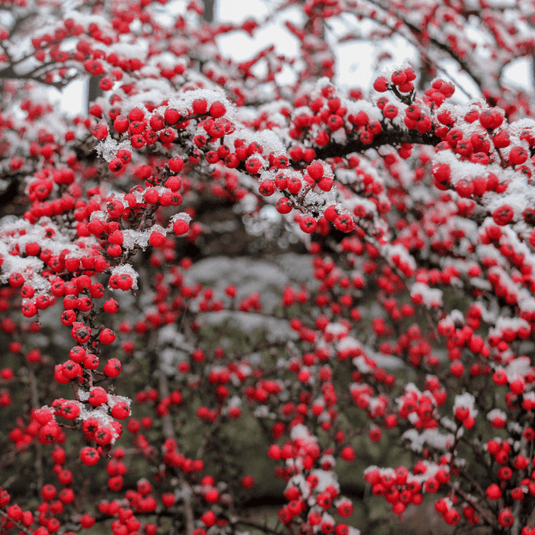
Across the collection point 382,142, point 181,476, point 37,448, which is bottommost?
point 37,448

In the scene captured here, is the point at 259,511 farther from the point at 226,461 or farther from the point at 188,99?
the point at 188,99

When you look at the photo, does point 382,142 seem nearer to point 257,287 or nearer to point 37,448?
point 257,287

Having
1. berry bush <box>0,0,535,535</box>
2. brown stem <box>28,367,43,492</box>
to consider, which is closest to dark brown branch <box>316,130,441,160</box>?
berry bush <box>0,0,535,535</box>

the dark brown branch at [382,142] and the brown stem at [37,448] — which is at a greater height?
the dark brown branch at [382,142]

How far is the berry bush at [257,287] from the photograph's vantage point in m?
1.93

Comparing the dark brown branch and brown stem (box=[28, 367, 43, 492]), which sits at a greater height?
the dark brown branch

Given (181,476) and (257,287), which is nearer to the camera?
(181,476)

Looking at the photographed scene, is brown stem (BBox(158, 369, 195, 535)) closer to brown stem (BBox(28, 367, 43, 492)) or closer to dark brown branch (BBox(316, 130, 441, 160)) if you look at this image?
brown stem (BBox(28, 367, 43, 492))

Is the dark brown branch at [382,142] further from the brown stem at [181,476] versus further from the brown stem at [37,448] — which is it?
the brown stem at [37,448]

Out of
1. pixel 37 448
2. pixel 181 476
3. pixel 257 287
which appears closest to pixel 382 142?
pixel 181 476

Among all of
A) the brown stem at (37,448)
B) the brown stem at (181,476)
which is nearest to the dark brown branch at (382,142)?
the brown stem at (181,476)

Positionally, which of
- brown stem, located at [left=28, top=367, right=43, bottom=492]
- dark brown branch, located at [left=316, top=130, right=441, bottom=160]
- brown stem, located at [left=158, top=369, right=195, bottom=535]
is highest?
dark brown branch, located at [left=316, top=130, right=441, bottom=160]

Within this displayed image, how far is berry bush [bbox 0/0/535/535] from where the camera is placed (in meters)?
1.93

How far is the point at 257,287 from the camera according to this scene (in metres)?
5.43
